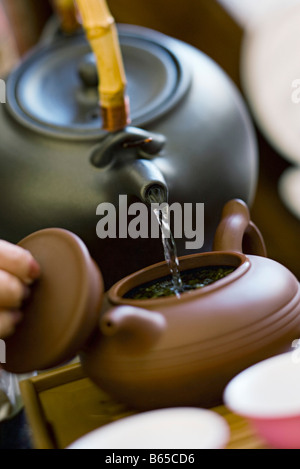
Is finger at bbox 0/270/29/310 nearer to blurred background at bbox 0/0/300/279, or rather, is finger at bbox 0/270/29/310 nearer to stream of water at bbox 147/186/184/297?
stream of water at bbox 147/186/184/297

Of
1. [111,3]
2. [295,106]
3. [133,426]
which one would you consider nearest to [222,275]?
[133,426]

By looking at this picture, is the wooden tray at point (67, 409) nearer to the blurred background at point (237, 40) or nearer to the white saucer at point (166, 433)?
the white saucer at point (166, 433)

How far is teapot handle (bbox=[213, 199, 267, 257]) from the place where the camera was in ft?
2.52

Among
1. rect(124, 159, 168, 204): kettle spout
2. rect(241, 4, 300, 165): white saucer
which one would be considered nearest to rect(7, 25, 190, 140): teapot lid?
rect(124, 159, 168, 204): kettle spout

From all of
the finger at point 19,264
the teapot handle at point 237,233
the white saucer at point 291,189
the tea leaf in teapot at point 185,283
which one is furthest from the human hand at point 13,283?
the white saucer at point 291,189

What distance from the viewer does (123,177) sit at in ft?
2.90

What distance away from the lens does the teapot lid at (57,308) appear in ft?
1.99

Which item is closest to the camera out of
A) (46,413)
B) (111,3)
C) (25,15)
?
(46,413)

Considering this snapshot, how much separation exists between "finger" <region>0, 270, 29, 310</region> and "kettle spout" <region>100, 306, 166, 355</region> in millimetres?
114

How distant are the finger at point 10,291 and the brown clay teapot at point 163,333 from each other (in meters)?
0.02

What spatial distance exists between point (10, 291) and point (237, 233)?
0.30 m

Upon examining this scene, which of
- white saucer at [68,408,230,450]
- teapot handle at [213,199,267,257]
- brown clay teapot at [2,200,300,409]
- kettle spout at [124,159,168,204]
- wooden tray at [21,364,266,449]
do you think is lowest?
wooden tray at [21,364,266,449]
